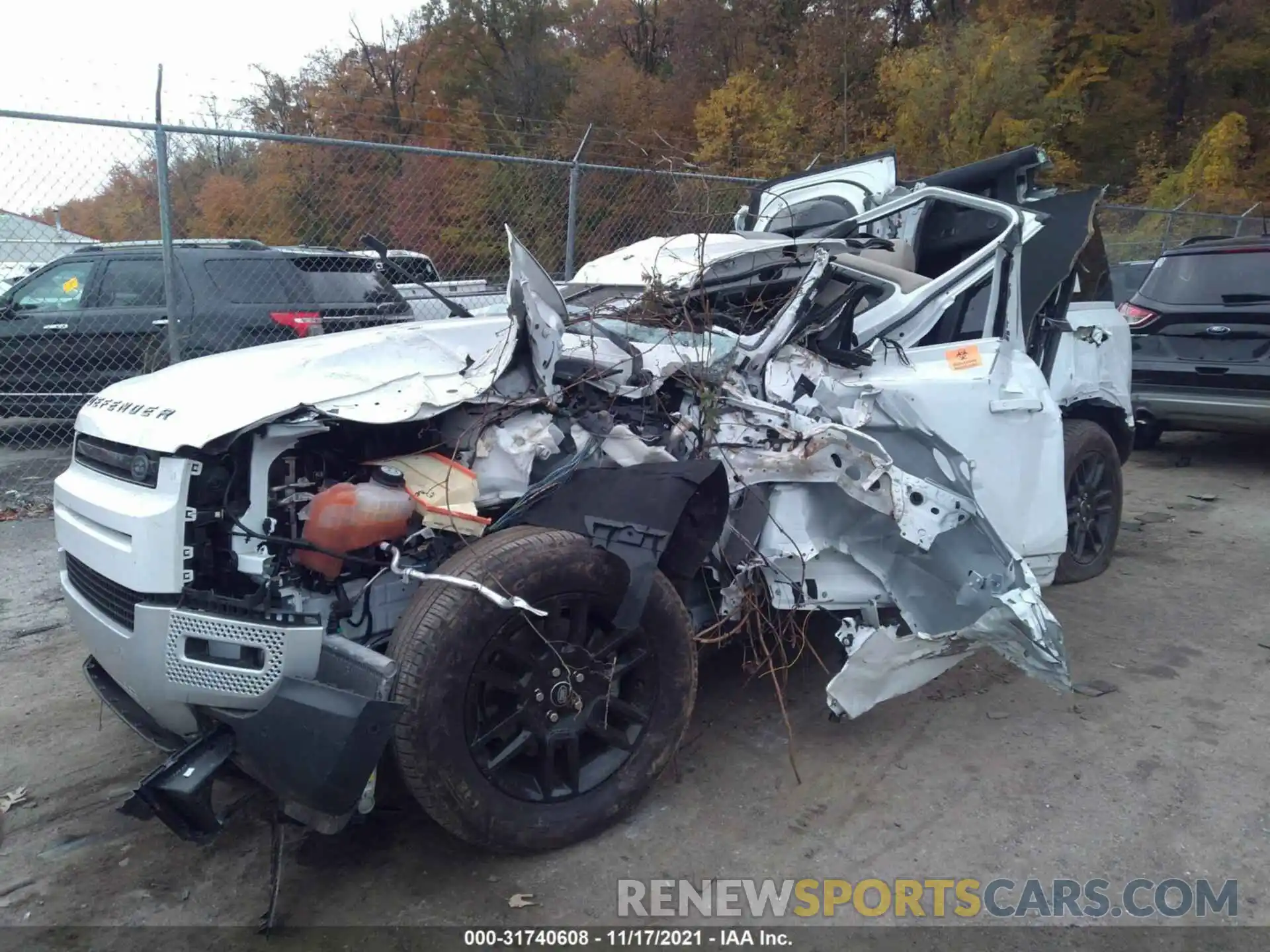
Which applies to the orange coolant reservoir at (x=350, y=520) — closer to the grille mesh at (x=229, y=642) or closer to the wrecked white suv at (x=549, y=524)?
the wrecked white suv at (x=549, y=524)

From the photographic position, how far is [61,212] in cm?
696

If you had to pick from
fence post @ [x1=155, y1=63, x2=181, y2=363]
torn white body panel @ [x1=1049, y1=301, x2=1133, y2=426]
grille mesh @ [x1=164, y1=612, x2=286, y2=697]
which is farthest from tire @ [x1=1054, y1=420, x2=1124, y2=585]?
fence post @ [x1=155, y1=63, x2=181, y2=363]

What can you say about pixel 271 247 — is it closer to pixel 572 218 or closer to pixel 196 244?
pixel 196 244

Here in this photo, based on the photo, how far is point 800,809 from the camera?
323 centimetres

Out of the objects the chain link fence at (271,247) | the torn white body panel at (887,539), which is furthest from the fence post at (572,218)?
the torn white body panel at (887,539)

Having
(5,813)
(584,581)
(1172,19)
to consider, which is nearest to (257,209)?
(5,813)

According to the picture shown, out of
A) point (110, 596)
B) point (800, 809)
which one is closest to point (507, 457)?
point (110, 596)

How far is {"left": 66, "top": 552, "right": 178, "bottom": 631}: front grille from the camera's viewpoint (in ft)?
8.69

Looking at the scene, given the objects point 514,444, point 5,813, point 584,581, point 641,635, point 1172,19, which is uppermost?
point 1172,19

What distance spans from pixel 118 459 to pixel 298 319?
14.7 feet

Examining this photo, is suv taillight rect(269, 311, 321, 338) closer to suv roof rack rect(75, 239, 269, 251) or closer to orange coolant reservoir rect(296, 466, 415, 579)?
suv roof rack rect(75, 239, 269, 251)

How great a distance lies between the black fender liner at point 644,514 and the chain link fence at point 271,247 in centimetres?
391

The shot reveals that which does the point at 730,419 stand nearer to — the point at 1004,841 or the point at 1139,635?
the point at 1004,841

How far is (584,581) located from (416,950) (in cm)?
111
